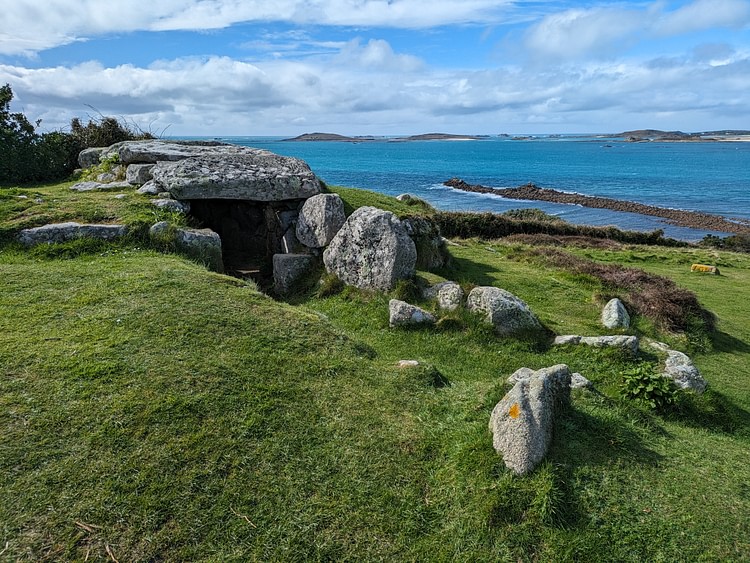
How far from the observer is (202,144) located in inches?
904

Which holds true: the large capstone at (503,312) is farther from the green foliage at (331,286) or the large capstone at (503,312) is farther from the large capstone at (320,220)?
the large capstone at (320,220)

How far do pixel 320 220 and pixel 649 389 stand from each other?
9.54 metres

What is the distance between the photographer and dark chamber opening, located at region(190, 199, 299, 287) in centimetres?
1627

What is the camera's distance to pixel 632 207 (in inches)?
2630

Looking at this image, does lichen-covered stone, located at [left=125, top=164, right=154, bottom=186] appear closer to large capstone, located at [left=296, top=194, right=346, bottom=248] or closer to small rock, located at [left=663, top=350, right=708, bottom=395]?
large capstone, located at [left=296, top=194, right=346, bottom=248]

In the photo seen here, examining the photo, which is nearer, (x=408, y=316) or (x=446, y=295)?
(x=408, y=316)

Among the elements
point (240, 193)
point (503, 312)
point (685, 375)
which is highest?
point (240, 193)

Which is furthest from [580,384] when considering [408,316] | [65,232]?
[65,232]

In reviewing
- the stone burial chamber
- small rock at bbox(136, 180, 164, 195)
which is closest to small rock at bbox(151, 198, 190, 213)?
the stone burial chamber

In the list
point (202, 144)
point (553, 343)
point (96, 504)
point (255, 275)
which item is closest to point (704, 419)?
point (553, 343)

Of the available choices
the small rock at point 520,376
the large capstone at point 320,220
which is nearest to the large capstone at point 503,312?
the small rock at point 520,376

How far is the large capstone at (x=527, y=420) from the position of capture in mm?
6234

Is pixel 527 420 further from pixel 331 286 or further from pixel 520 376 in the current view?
pixel 331 286

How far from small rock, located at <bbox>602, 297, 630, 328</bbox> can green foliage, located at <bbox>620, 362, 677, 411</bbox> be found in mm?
3782
